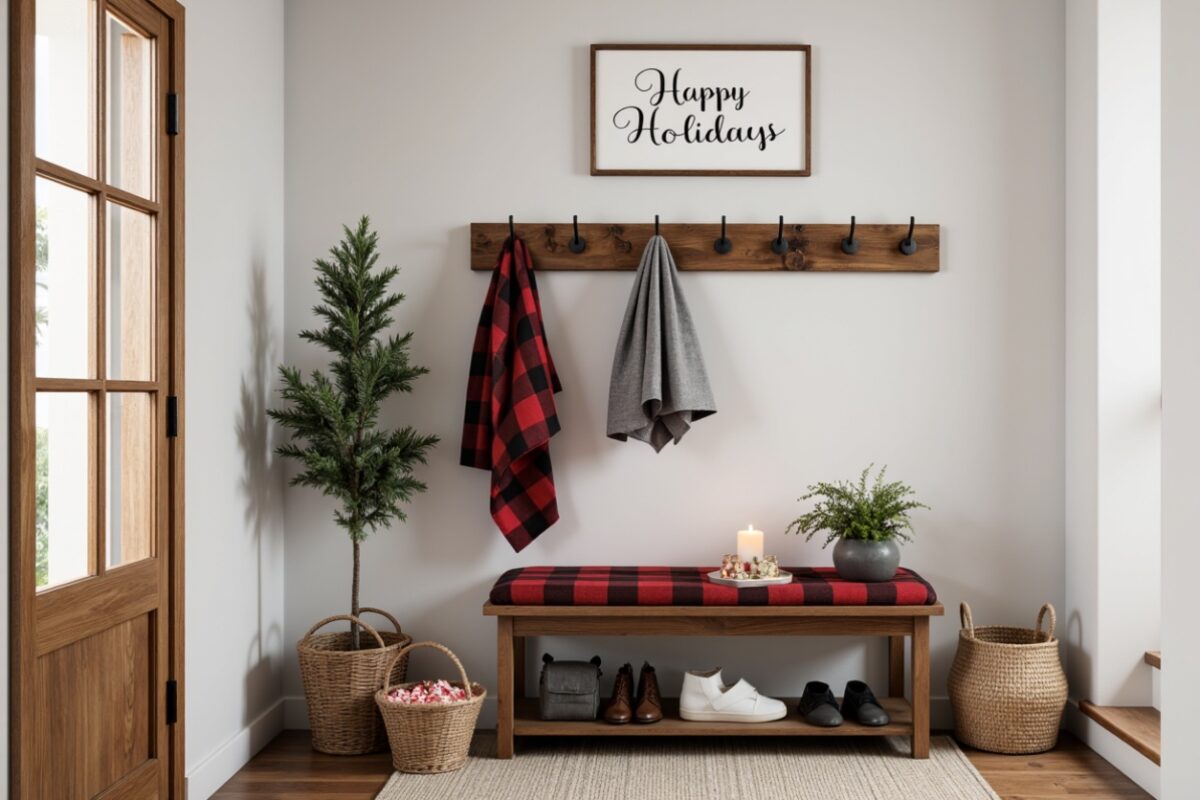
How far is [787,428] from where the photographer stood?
3.42m

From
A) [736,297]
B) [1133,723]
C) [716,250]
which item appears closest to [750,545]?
[736,297]

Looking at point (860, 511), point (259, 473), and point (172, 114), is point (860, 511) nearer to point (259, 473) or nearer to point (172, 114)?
point (259, 473)

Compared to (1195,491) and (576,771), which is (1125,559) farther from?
(576,771)

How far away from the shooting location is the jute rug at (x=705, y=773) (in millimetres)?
2781

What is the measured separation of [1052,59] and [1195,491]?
2.07m

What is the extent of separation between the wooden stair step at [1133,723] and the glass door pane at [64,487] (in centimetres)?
265

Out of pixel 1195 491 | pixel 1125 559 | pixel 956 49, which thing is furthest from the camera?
pixel 956 49

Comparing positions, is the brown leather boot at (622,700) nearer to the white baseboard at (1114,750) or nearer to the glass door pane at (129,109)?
the white baseboard at (1114,750)

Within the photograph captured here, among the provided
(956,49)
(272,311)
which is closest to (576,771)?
(272,311)

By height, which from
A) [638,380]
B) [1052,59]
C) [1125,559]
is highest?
[1052,59]

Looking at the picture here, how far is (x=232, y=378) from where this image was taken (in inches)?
118

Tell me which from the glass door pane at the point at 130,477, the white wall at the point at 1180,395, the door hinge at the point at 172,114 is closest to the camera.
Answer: the white wall at the point at 1180,395

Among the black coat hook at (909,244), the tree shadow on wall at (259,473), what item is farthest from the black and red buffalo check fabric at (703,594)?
the black coat hook at (909,244)

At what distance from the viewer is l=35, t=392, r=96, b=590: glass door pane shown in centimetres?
207
